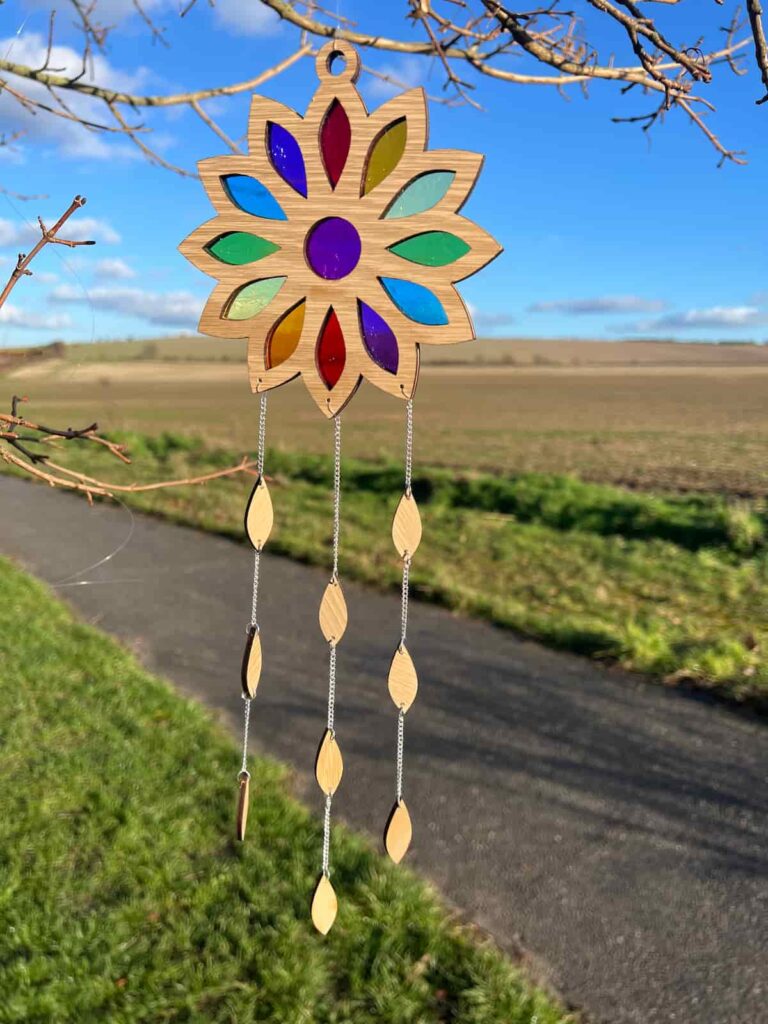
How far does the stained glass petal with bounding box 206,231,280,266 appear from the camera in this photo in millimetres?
1450

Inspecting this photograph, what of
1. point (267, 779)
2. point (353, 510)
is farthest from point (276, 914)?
point (353, 510)

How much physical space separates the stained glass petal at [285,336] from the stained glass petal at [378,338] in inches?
4.1

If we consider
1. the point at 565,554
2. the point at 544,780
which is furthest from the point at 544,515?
the point at 544,780

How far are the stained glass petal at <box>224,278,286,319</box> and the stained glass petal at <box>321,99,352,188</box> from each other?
190mm

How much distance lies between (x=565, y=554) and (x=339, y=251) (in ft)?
21.3

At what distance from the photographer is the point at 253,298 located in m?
1.45

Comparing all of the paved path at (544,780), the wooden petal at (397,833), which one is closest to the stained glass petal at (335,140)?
the paved path at (544,780)

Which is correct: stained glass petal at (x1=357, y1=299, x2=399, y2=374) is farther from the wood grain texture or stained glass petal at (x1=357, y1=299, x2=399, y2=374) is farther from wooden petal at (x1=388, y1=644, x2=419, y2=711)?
wooden petal at (x1=388, y1=644, x2=419, y2=711)

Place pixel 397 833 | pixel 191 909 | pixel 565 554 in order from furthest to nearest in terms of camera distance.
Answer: pixel 565 554
pixel 191 909
pixel 397 833

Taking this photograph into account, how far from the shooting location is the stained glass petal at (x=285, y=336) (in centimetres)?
145

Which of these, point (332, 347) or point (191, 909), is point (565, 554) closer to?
point (191, 909)

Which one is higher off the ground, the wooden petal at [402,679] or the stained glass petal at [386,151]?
the stained glass petal at [386,151]

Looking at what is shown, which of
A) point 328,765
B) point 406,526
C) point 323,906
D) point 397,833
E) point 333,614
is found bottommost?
point 323,906

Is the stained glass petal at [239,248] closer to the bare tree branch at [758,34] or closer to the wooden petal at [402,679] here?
the wooden petal at [402,679]
